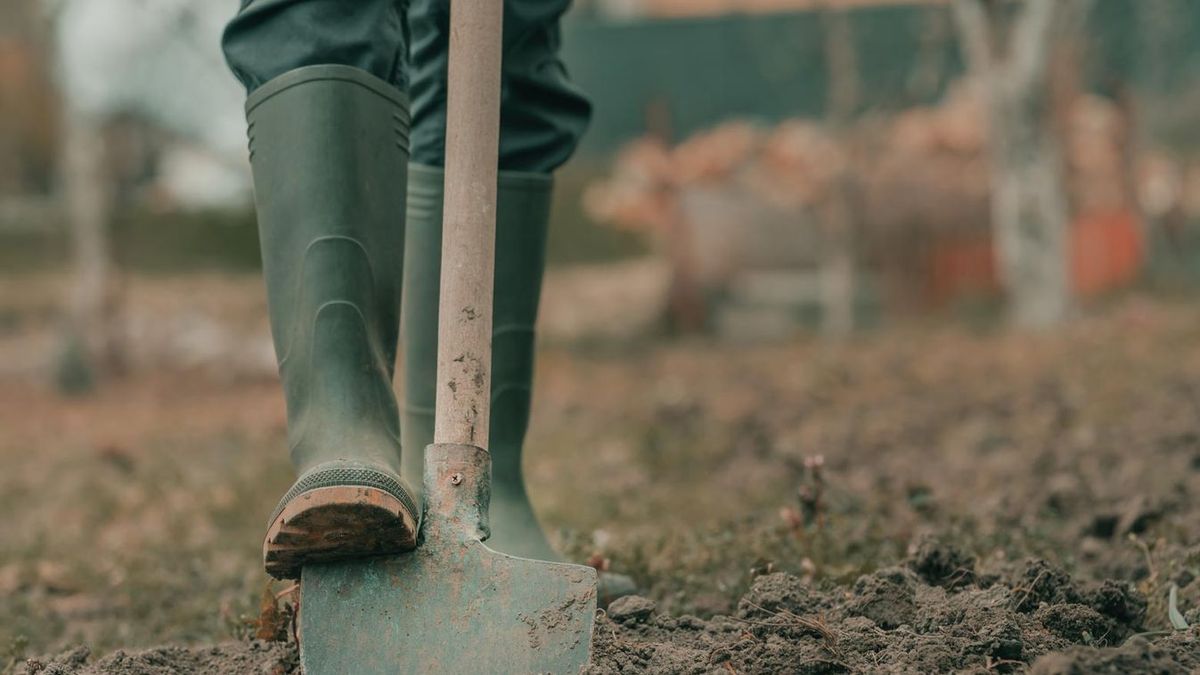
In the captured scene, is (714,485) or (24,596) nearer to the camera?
(24,596)

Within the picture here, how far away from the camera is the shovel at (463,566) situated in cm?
161

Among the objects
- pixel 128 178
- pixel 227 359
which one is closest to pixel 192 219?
pixel 128 178

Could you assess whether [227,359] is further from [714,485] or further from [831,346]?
[714,485]

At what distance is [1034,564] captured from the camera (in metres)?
1.83

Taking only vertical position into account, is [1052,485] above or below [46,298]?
above

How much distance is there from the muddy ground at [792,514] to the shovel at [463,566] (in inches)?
3.8

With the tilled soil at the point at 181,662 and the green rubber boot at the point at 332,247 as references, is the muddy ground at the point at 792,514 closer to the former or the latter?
the tilled soil at the point at 181,662

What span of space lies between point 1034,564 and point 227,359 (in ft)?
32.5

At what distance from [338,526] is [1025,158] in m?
7.56

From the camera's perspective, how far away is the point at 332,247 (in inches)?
72.7

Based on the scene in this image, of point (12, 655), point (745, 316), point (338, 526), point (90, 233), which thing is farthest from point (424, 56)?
point (90, 233)

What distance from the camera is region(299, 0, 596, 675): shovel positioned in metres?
1.61

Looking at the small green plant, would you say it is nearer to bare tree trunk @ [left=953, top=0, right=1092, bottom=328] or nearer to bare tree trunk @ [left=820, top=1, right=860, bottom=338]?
bare tree trunk @ [left=953, top=0, right=1092, bottom=328]

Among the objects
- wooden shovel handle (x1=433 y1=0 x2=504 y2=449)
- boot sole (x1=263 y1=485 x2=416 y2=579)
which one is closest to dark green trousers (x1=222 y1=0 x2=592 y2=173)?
wooden shovel handle (x1=433 y1=0 x2=504 y2=449)
